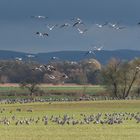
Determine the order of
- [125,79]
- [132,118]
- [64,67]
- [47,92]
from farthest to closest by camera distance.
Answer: [64,67] < [47,92] < [125,79] < [132,118]

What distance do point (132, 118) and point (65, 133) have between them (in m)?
16.8

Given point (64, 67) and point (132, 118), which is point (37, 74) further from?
point (132, 118)

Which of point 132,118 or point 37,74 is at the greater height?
point 37,74

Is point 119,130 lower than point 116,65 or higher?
lower

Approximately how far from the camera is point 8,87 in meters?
197

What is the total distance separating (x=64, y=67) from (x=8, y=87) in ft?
86.4

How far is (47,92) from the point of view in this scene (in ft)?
522

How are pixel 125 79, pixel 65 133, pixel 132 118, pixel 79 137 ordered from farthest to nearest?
pixel 125 79
pixel 132 118
pixel 65 133
pixel 79 137

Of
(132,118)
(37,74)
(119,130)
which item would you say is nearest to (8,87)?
(37,74)

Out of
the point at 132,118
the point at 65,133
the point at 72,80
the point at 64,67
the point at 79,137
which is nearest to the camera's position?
the point at 79,137

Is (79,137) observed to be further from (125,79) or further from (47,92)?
(47,92)

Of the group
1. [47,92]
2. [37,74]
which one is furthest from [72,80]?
[47,92]

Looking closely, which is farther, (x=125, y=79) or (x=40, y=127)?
(x=125, y=79)

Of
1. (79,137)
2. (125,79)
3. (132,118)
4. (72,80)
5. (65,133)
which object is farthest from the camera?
(72,80)
